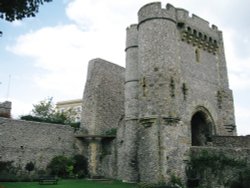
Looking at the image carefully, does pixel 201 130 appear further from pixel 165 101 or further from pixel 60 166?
pixel 60 166

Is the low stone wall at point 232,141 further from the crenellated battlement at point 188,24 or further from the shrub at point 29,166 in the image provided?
the shrub at point 29,166

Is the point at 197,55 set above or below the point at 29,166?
above

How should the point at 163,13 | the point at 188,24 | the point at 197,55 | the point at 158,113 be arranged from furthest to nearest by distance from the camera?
the point at 197,55
the point at 188,24
the point at 163,13
the point at 158,113

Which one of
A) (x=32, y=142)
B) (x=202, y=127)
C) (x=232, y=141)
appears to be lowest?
(x=232, y=141)

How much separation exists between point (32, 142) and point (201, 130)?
12947 mm

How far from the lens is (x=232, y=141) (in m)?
19.6

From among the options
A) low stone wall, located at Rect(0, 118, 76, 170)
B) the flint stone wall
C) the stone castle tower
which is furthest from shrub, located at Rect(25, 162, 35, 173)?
the flint stone wall

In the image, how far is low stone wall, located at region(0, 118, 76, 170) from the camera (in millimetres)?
22812

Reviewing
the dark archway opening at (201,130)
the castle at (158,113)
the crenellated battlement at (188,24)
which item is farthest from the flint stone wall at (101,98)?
the crenellated battlement at (188,24)

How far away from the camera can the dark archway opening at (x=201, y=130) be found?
21822 millimetres

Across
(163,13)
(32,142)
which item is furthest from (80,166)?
(163,13)

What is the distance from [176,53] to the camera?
1956 cm

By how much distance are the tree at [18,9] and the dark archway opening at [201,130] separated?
13.6 metres

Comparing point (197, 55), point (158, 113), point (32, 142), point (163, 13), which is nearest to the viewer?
point (158, 113)
